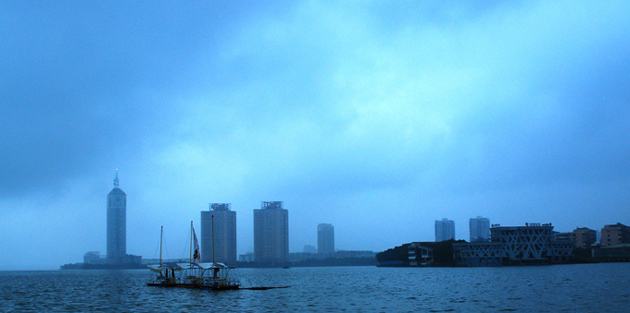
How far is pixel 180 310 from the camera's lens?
5394 cm

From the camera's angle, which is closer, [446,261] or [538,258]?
[538,258]

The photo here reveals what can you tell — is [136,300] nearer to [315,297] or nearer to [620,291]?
[315,297]

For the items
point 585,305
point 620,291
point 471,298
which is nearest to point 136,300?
point 471,298

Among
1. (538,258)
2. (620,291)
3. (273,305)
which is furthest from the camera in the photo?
(538,258)

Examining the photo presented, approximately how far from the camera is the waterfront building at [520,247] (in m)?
178

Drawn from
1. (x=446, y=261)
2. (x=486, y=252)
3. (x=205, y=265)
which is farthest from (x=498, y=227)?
(x=205, y=265)

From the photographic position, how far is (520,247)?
7082 inches

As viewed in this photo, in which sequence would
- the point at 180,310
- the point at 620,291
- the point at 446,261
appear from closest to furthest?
the point at 180,310
the point at 620,291
the point at 446,261

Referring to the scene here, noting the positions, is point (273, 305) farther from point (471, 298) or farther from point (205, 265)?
point (205, 265)

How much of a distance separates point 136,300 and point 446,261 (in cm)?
14662

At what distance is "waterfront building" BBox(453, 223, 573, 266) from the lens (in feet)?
584

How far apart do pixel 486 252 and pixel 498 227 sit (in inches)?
345

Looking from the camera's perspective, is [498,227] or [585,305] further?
[498,227]

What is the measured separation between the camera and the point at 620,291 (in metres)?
61.9
